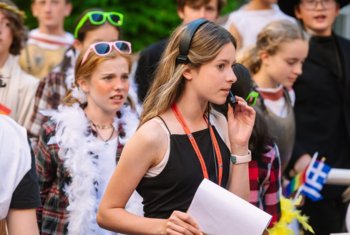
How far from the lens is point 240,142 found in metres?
3.66

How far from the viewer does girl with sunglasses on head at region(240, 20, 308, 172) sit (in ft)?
18.1

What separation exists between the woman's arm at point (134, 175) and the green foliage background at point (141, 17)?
23.2ft

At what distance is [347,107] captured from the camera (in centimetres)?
620

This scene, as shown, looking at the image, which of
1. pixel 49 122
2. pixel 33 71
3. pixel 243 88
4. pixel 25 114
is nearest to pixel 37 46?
pixel 33 71

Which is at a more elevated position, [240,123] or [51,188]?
[240,123]

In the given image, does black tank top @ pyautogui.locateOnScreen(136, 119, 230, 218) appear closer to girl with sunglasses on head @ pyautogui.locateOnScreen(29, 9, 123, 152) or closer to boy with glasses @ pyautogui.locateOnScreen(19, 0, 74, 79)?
girl with sunglasses on head @ pyautogui.locateOnScreen(29, 9, 123, 152)

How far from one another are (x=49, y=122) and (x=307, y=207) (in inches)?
82.9

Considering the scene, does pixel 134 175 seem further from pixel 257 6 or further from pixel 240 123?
pixel 257 6

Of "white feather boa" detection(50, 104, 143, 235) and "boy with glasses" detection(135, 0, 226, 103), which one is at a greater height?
"boy with glasses" detection(135, 0, 226, 103)

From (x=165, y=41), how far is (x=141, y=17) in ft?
15.1

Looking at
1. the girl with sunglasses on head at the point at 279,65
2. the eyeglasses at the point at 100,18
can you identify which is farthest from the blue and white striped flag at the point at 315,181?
the eyeglasses at the point at 100,18

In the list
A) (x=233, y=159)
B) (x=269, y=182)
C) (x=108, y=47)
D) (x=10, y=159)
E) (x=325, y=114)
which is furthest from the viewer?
(x=325, y=114)

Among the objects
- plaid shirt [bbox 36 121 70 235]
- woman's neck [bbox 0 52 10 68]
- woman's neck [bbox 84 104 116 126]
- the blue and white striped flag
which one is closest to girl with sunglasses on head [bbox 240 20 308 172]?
the blue and white striped flag

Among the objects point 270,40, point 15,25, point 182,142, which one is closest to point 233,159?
point 182,142
